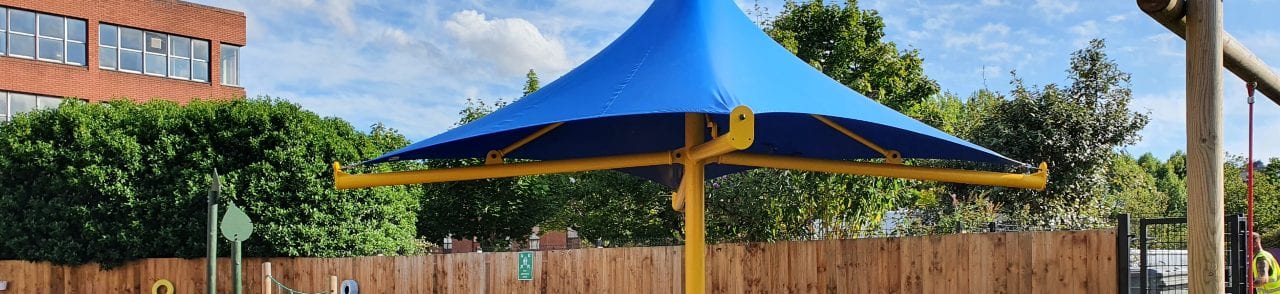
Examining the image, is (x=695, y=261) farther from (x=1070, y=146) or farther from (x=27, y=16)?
(x=27, y=16)

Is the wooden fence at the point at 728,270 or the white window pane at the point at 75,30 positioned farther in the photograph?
the white window pane at the point at 75,30

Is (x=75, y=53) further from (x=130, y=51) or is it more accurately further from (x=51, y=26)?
(x=130, y=51)

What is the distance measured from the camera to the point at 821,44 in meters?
13.8

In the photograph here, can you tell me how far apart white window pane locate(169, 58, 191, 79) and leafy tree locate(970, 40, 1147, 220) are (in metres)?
21.1

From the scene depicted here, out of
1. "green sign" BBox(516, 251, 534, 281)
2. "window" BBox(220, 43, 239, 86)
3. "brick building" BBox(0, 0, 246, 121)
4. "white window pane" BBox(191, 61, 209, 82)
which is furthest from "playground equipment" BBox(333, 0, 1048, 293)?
"window" BBox(220, 43, 239, 86)

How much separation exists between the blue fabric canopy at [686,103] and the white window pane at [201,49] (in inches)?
956

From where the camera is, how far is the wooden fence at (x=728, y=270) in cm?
770

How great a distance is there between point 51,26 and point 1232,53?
26683 millimetres

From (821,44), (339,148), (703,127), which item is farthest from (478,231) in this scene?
(703,127)

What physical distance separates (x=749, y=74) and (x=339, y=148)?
838 centimetres

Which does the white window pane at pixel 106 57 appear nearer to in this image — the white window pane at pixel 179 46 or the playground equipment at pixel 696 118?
the white window pane at pixel 179 46

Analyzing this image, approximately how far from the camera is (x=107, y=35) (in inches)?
1057

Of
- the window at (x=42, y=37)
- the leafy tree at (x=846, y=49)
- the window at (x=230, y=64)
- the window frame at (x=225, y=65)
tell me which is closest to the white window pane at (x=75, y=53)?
the window at (x=42, y=37)

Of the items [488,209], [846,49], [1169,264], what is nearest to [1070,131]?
[846,49]
